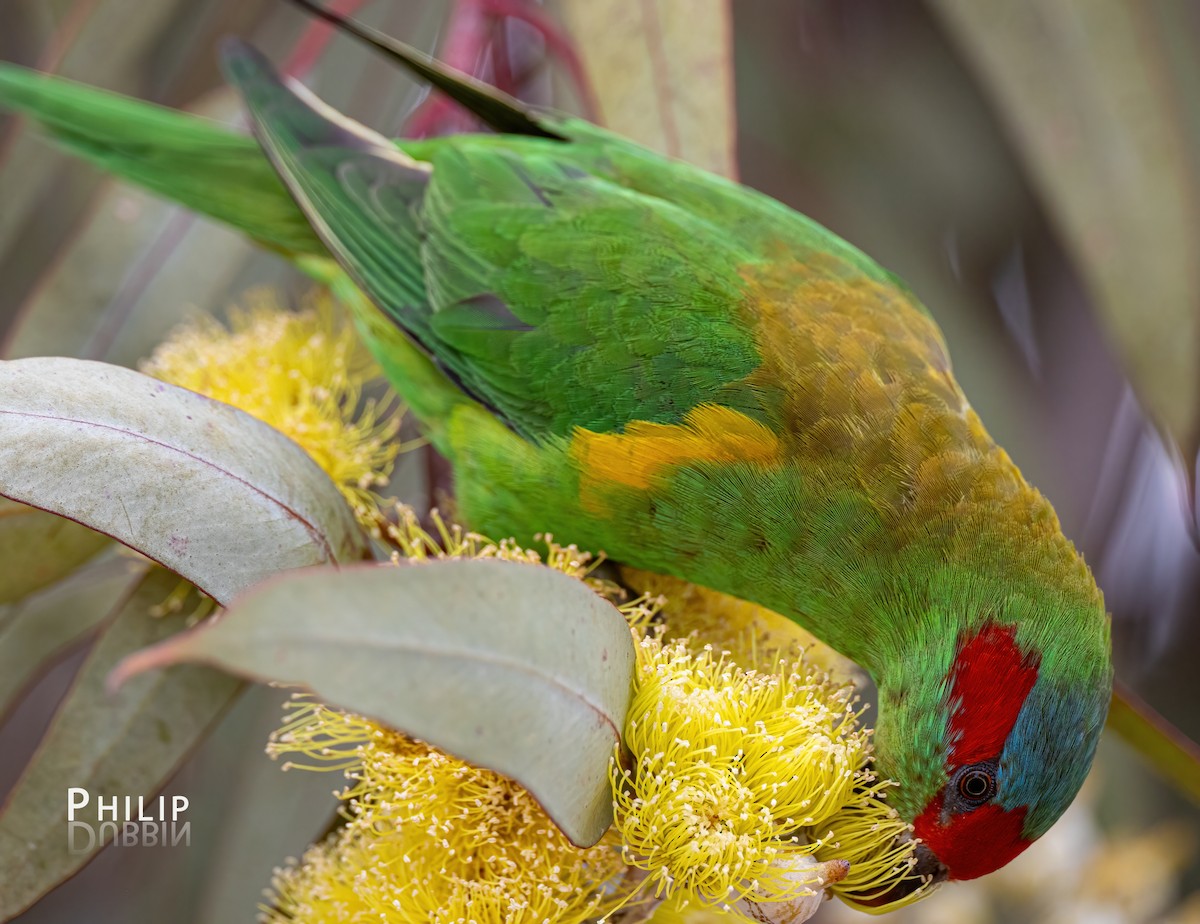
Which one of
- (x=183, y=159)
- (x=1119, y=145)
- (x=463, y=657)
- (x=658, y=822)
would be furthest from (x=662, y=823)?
(x=183, y=159)

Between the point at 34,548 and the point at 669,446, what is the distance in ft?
2.48

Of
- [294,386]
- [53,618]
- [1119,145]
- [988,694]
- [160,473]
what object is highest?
[1119,145]

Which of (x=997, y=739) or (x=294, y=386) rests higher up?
(x=294, y=386)

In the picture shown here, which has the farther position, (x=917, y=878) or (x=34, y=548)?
(x=34, y=548)

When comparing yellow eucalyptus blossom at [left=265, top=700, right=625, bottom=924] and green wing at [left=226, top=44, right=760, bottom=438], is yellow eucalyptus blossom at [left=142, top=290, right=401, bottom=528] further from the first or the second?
yellow eucalyptus blossom at [left=265, top=700, right=625, bottom=924]

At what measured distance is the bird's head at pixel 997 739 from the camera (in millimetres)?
1102

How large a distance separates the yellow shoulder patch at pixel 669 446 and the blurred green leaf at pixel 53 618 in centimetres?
61

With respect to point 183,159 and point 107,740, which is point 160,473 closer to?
point 107,740

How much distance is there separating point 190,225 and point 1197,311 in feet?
4.93

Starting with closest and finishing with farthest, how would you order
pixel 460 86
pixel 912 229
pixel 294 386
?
1. pixel 294 386
2. pixel 460 86
3. pixel 912 229

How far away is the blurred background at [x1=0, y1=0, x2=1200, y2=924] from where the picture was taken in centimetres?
155

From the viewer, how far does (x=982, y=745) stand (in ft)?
3.64

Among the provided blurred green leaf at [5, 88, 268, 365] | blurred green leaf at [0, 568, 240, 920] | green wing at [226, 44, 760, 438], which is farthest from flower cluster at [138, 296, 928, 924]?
blurred green leaf at [5, 88, 268, 365]

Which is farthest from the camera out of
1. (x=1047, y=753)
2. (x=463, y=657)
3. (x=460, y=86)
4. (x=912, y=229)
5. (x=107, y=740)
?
(x=912, y=229)
